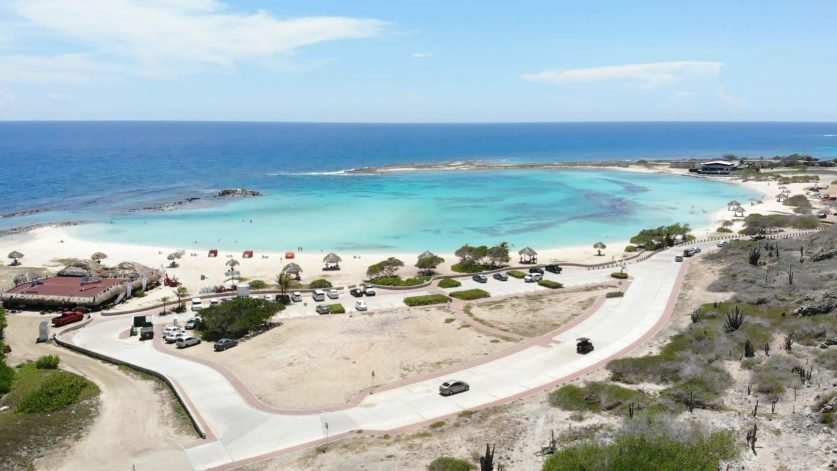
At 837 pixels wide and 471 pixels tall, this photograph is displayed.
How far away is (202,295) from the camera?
51188 millimetres

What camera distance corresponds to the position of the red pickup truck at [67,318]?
43969mm

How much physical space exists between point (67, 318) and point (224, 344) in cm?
1560

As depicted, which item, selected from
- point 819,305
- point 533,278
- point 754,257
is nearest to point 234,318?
point 533,278

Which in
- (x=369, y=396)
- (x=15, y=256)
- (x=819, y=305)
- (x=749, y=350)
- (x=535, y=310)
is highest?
(x=819, y=305)

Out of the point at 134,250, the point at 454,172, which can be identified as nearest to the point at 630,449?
the point at 134,250

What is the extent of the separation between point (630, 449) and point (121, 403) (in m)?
25.3

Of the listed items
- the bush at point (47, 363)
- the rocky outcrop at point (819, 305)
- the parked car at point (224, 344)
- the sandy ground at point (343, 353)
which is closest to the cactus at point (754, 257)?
the rocky outcrop at point (819, 305)

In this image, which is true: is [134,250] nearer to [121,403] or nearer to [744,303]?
[121,403]

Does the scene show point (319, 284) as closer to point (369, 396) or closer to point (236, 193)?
point (369, 396)

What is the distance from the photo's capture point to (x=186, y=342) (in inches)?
1532

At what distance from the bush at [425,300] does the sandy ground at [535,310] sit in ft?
8.86

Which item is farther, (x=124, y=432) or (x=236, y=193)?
(x=236, y=193)

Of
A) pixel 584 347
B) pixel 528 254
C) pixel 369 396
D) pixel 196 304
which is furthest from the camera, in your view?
pixel 528 254

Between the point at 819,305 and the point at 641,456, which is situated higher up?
the point at 819,305
